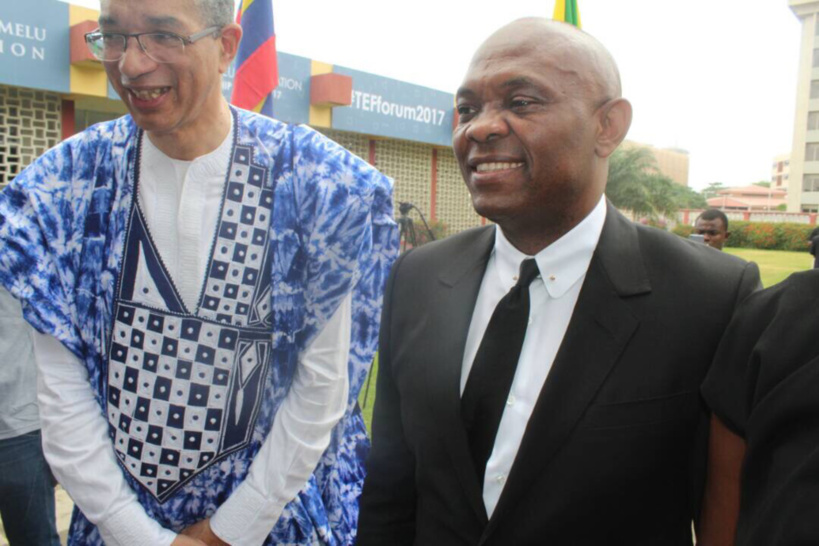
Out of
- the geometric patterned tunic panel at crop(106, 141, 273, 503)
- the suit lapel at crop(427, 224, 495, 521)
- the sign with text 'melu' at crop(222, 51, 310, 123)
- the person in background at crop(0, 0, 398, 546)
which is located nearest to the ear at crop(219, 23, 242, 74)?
the person in background at crop(0, 0, 398, 546)

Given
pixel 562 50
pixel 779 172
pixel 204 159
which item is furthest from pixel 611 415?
pixel 779 172

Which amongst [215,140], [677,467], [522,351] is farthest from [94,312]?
[677,467]

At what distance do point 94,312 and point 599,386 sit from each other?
117 centimetres

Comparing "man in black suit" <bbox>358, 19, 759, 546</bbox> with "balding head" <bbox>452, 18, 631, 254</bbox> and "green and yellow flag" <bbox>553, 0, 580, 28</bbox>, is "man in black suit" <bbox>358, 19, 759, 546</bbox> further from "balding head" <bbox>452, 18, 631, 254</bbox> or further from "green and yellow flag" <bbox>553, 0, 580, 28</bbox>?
"green and yellow flag" <bbox>553, 0, 580, 28</bbox>

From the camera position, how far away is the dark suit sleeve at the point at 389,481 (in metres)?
1.54

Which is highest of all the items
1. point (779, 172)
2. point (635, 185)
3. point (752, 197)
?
point (779, 172)

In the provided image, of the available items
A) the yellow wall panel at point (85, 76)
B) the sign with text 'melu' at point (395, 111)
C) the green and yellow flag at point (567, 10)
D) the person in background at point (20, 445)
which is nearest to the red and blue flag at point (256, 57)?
the green and yellow flag at point (567, 10)

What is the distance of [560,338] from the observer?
135 centimetres

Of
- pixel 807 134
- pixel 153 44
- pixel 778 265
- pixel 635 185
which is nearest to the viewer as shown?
pixel 153 44

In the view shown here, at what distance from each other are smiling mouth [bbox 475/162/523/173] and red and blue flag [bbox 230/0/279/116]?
338cm

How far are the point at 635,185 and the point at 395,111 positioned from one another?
517 inches

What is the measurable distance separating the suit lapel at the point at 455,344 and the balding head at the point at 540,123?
0.17 m

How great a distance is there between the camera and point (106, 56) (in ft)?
4.89

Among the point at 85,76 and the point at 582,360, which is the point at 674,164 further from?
the point at 582,360
